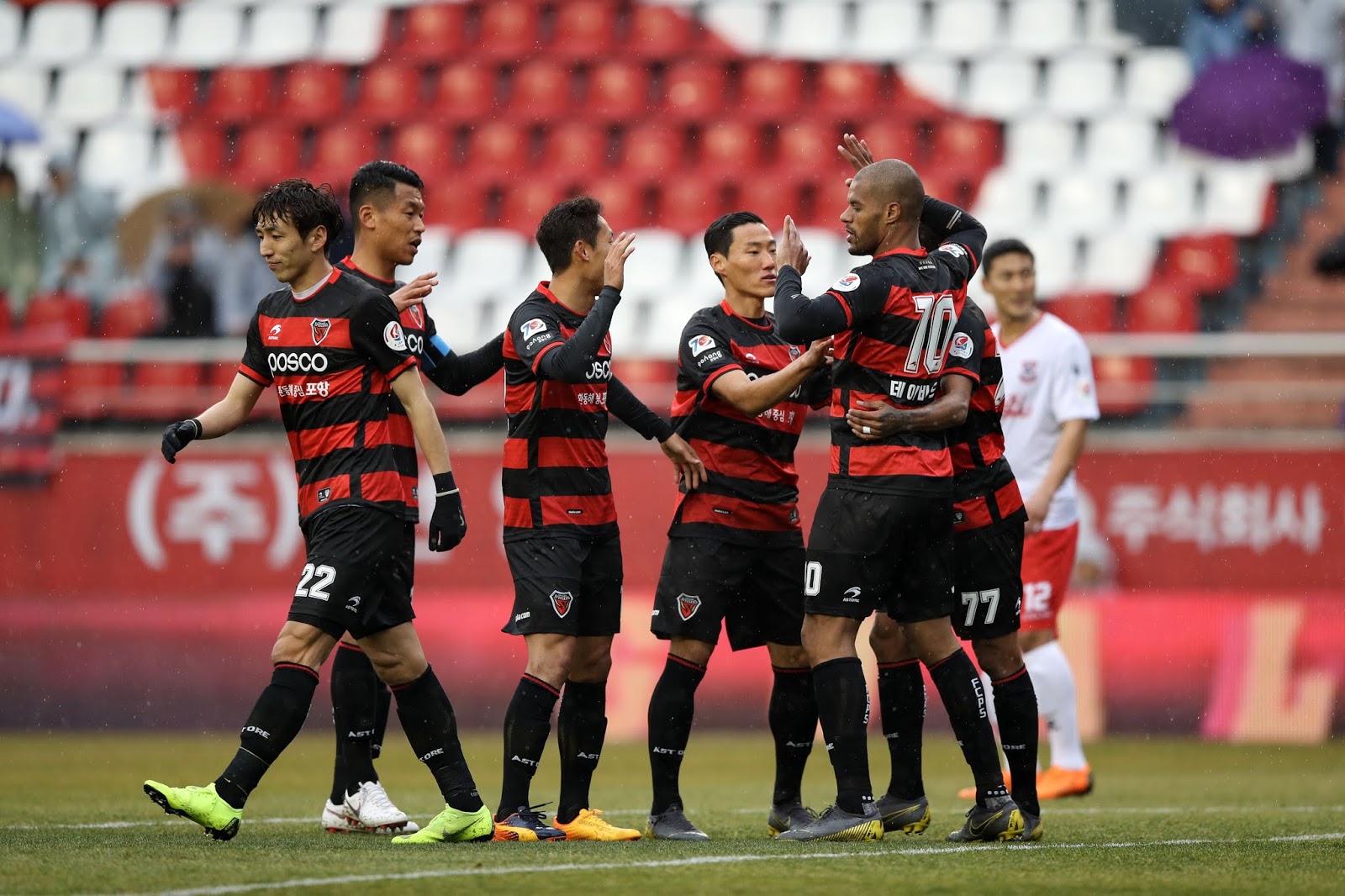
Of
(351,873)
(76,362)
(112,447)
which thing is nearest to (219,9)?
(76,362)

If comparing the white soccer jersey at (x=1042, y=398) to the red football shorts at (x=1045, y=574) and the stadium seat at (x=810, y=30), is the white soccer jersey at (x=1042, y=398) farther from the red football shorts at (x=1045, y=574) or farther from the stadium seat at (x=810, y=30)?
the stadium seat at (x=810, y=30)

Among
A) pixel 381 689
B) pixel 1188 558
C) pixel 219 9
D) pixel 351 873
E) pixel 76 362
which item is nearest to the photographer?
pixel 351 873

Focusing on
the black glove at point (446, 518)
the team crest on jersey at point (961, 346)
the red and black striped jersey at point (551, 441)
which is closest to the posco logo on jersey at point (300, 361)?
the black glove at point (446, 518)

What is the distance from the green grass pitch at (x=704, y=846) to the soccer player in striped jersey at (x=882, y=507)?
294 mm

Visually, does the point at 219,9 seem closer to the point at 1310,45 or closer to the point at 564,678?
the point at 1310,45

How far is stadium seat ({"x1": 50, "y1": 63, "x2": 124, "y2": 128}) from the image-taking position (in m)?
15.8

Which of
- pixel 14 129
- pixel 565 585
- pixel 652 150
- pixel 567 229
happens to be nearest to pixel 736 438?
pixel 565 585

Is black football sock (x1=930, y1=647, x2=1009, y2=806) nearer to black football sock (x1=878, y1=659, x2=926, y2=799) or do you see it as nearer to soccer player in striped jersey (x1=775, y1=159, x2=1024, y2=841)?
soccer player in striped jersey (x1=775, y1=159, x2=1024, y2=841)

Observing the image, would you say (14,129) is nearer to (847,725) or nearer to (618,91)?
(618,91)

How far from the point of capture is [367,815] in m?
6.32

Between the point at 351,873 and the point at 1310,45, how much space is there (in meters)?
12.2

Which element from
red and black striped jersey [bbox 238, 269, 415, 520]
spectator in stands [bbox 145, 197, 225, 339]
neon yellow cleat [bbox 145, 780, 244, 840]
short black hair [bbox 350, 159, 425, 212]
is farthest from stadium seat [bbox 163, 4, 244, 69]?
neon yellow cleat [bbox 145, 780, 244, 840]

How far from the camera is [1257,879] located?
4816 mm

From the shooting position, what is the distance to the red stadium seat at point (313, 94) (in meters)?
15.7
